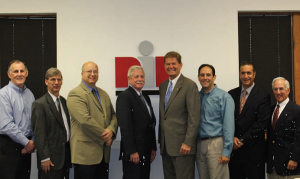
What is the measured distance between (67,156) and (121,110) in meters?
0.82

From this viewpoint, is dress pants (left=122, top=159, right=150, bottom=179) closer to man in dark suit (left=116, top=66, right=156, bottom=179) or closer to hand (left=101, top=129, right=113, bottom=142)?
man in dark suit (left=116, top=66, right=156, bottom=179)

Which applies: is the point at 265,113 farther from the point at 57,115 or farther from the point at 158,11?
the point at 57,115

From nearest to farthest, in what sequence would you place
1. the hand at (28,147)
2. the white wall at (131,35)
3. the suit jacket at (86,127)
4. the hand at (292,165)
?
the hand at (292,165)
the suit jacket at (86,127)
the hand at (28,147)
the white wall at (131,35)

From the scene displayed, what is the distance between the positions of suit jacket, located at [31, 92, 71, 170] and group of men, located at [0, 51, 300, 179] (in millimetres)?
10

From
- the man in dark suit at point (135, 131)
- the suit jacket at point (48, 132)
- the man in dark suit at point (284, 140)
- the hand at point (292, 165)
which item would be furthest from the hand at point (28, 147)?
the hand at point (292, 165)

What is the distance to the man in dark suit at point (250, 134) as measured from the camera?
315 centimetres

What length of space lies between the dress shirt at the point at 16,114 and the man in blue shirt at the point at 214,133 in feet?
6.40

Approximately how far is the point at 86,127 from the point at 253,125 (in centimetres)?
186

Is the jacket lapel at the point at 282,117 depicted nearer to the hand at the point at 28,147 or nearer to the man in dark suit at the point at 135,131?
the man in dark suit at the point at 135,131

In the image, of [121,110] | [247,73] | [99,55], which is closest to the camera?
[121,110]

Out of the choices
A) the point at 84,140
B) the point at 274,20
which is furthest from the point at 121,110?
the point at 274,20

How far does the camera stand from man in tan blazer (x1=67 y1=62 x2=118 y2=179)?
9.87 feet

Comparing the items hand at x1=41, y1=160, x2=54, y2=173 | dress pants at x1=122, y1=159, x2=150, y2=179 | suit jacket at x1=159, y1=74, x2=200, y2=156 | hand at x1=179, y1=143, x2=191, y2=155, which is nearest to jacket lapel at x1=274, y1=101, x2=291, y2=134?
suit jacket at x1=159, y1=74, x2=200, y2=156

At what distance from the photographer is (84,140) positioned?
9.98 ft
